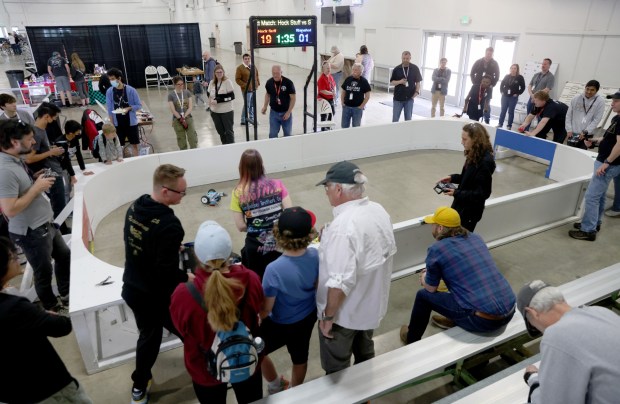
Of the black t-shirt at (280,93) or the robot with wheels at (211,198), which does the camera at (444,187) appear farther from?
the black t-shirt at (280,93)

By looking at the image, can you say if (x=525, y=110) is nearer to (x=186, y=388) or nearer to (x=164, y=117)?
(x=164, y=117)

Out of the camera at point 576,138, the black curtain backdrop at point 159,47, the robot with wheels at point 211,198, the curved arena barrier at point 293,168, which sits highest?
the black curtain backdrop at point 159,47

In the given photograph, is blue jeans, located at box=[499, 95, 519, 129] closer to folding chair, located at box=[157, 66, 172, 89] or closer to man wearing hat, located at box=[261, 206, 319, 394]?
man wearing hat, located at box=[261, 206, 319, 394]

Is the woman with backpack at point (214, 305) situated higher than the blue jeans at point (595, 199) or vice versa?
the woman with backpack at point (214, 305)

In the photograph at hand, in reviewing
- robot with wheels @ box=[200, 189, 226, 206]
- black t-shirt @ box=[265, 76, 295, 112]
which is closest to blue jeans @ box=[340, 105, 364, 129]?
black t-shirt @ box=[265, 76, 295, 112]

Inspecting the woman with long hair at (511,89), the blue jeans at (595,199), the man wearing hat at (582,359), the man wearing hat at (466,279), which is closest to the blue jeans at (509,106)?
the woman with long hair at (511,89)

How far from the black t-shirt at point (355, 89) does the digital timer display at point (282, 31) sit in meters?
1.49

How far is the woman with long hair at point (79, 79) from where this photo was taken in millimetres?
11461

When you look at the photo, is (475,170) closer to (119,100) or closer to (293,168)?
(293,168)

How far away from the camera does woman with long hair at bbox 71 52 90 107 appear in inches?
451

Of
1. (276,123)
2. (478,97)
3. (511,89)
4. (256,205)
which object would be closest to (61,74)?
(276,123)

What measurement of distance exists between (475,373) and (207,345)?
1.99 metres

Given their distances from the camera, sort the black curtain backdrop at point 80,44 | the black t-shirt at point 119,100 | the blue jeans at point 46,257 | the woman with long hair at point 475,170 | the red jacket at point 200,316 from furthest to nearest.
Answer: the black curtain backdrop at point 80,44, the black t-shirt at point 119,100, the woman with long hair at point 475,170, the blue jeans at point 46,257, the red jacket at point 200,316

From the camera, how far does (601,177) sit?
14.6 ft
